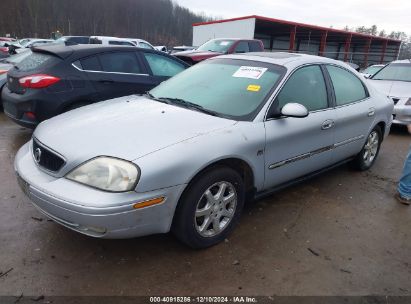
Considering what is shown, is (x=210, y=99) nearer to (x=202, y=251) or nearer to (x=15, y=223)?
(x=202, y=251)

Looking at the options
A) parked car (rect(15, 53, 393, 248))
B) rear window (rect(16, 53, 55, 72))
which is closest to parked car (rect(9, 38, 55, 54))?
rear window (rect(16, 53, 55, 72))

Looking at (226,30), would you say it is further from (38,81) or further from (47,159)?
(47,159)

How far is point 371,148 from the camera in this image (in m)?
4.81

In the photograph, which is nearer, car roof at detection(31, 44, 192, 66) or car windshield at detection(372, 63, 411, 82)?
car roof at detection(31, 44, 192, 66)

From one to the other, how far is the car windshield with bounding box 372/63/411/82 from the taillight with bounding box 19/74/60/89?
7.37 metres

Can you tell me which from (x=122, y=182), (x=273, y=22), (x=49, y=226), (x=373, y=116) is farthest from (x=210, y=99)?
(x=273, y=22)

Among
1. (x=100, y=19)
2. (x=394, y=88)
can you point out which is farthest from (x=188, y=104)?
(x=100, y=19)

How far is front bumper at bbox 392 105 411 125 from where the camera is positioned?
6914 millimetres

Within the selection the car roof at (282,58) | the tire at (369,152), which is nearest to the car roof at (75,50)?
the car roof at (282,58)

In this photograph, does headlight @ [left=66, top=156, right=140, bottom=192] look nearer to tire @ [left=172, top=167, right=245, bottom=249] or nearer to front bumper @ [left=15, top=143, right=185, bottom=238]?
front bumper @ [left=15, top=143, right=185, bottom=238]

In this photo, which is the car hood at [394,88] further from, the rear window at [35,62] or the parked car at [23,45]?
the parked car at [23,45]

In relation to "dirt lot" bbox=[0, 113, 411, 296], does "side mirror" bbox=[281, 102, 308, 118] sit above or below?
above

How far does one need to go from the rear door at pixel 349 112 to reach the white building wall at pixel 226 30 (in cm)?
2062

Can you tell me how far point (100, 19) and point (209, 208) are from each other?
85299 millimetres
